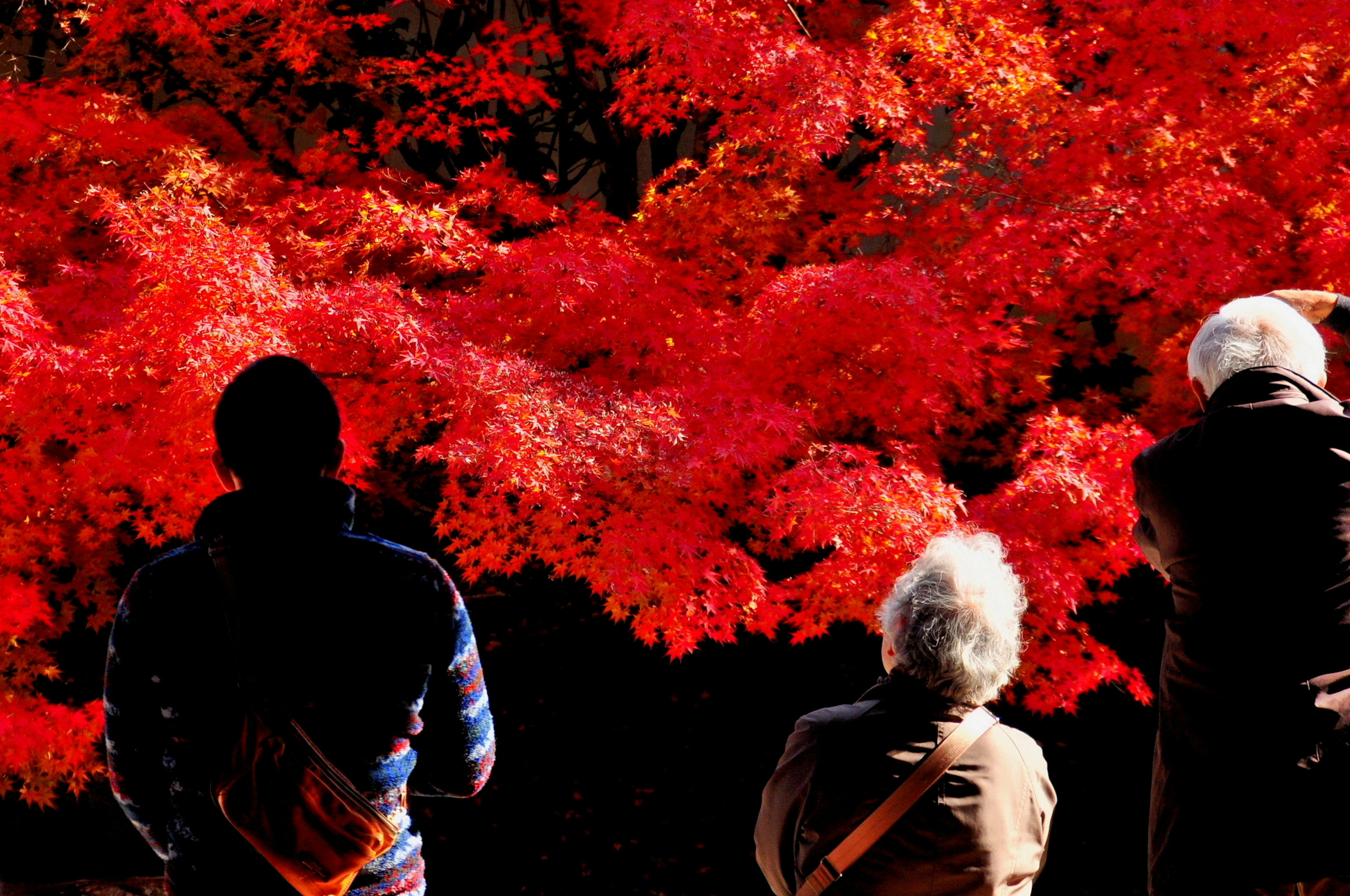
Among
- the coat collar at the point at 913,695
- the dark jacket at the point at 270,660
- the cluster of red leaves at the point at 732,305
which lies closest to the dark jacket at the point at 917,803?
the coat collar at the point at 913,695

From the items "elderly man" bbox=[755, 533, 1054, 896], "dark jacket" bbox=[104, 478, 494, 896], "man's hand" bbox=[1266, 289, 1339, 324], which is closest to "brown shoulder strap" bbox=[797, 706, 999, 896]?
"elderly man" bbox=[755, 533, 1054, 896]

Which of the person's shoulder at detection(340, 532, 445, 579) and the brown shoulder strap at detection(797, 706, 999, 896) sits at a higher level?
the person's shoulder at detection(340, 532, 445, 579)

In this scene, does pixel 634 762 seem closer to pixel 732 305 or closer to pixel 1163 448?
pixel 732 305

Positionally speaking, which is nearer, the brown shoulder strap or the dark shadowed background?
the brown shoulder strap

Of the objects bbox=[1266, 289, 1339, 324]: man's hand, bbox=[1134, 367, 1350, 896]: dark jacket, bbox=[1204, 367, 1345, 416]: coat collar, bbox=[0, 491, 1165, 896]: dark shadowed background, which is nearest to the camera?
bbox=[1134, 367, 1350, 896]: dark jacket

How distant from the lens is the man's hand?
93.5 inches

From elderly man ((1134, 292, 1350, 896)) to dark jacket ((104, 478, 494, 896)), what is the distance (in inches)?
56.5

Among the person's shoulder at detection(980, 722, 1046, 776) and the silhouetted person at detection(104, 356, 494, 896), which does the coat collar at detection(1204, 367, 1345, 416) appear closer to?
the person's shoulder at detection(980, 722, 1046, 776)

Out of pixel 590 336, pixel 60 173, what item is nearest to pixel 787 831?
pixel 590 336

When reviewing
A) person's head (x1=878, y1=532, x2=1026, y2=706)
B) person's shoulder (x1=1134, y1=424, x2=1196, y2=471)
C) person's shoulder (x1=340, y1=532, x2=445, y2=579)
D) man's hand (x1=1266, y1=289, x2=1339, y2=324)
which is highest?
man's hand (x1=1266, y1=289, x2=1339, y2=324)

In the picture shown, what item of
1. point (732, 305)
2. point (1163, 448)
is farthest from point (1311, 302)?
point (732, 305)

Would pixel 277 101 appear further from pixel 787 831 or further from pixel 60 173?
pixel 787 831

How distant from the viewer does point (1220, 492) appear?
1989 millimetres

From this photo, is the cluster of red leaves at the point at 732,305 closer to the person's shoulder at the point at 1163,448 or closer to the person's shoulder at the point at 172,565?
the person's shoulder at the point at 1163,448
